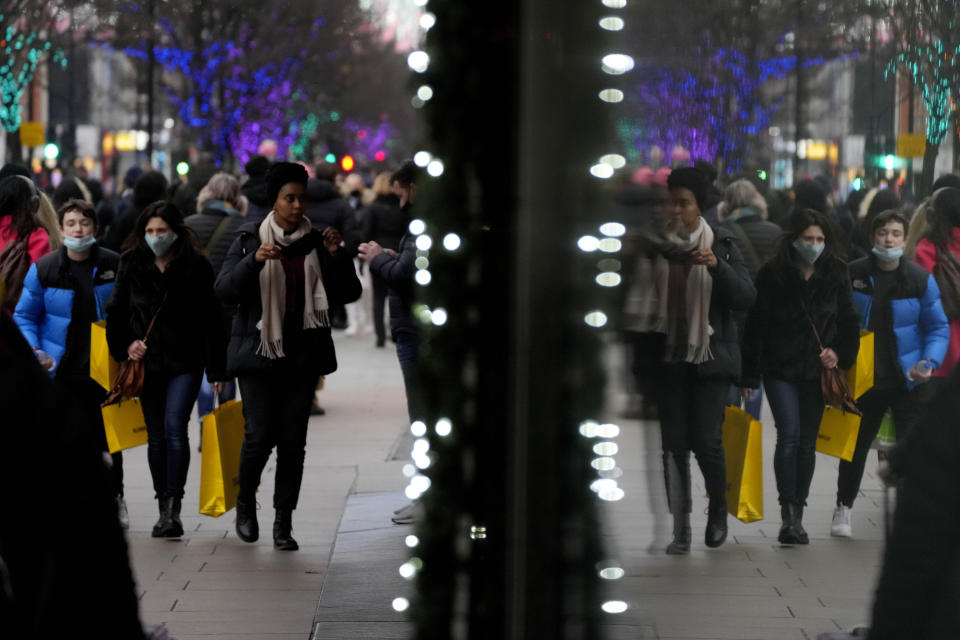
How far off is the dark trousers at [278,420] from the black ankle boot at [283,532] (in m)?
0.12

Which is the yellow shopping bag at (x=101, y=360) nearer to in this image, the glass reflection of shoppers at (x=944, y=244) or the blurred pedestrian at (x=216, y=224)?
the blurred pedestrian at (x=216, y=224)

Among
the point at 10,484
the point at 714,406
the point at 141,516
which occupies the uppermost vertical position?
the point at 10,484

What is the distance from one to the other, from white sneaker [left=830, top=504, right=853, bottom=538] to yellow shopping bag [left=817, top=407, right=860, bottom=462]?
0.97 ft

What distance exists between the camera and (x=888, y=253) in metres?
8.62

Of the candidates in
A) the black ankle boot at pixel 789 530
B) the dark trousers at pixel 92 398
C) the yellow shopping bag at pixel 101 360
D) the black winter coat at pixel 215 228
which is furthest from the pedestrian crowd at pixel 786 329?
the black winter coat at pixel 215 228

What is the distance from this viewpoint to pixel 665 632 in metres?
6.39

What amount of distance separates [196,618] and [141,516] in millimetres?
2445

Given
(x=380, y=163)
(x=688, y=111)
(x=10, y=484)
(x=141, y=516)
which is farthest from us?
(x=380, y=163)

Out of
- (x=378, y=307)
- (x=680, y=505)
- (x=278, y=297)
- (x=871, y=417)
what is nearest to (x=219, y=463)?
(x=278, y=297)

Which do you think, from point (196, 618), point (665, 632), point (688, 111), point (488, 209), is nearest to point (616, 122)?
point (488, 209)

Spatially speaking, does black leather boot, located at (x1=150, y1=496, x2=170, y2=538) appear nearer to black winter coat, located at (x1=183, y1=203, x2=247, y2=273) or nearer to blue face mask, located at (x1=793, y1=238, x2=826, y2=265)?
black winter coat, located at (x1=183, y1=203, x2=247, y2=273)

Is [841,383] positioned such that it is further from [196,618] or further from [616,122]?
[616,122]

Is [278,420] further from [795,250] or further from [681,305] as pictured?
[795,250]

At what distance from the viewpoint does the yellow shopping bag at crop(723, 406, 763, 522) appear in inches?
307
